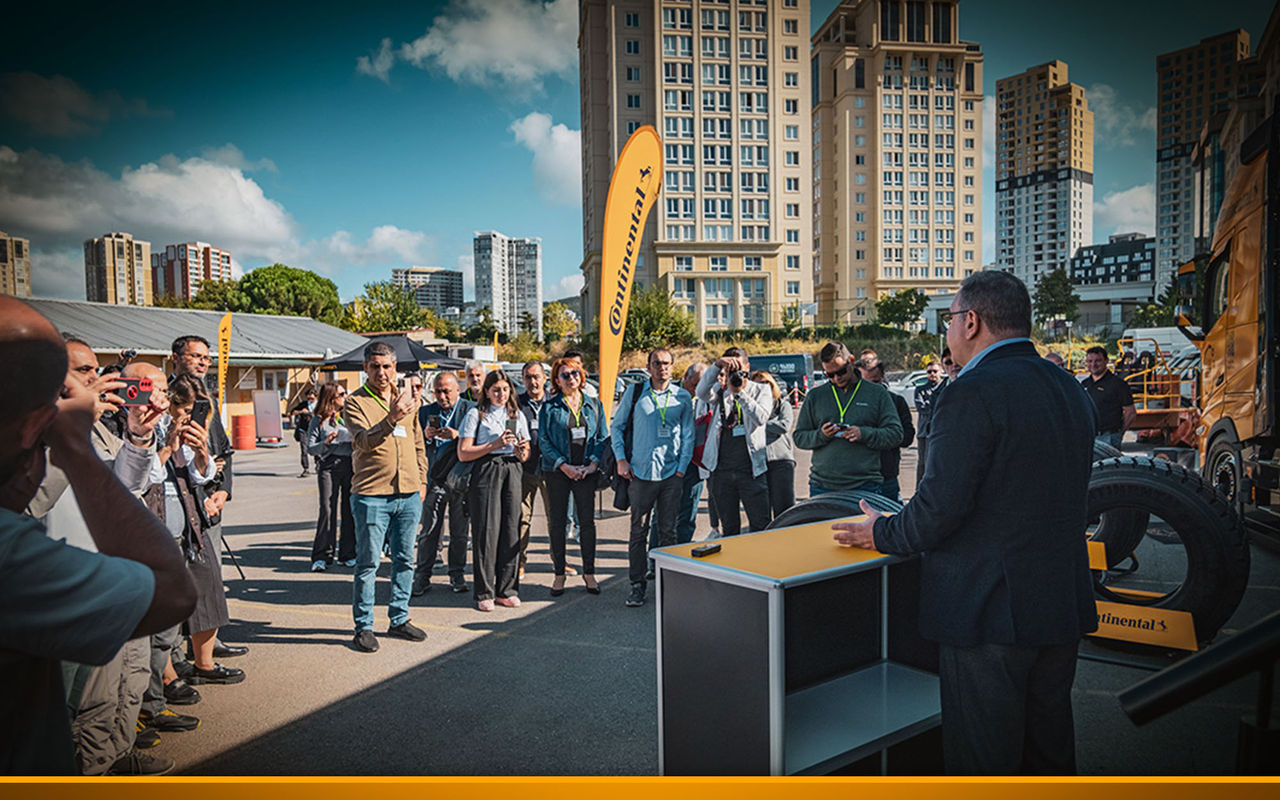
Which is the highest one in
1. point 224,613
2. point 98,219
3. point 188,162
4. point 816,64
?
point 816,64

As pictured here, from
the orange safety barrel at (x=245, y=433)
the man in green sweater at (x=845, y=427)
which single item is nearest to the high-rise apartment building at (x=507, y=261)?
the man in green sweater at (x=845, y=427)

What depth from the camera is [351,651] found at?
4609 millimetres

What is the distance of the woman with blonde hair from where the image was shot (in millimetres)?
6395

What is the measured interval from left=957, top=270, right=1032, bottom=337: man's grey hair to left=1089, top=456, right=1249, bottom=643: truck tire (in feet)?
8.36

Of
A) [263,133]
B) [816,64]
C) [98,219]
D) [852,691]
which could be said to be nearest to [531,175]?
[263,133]

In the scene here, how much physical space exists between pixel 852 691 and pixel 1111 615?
8.33 feet

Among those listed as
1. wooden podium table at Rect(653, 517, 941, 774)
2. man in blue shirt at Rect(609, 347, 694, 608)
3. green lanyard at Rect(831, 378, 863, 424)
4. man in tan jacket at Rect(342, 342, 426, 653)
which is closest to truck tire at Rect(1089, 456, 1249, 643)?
green lanyard at Rect(831, 378, 863, 424)

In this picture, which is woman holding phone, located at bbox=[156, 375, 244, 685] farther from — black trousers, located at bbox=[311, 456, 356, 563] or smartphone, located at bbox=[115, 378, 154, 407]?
black trousers, located at bbox=[311, 456, 356, 563]

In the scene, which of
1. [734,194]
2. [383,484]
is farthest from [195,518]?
[734,194]

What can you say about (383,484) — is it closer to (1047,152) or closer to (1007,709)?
→ (1007,709)

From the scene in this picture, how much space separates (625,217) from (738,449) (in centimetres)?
213

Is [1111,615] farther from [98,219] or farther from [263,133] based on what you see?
[98,219]

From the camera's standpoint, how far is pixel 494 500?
5.66 m

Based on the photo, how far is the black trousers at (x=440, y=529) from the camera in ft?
20.1
